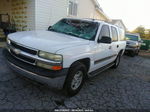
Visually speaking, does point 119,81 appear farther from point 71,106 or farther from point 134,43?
point 134,43

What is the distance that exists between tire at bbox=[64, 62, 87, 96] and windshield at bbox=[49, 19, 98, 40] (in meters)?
0.93

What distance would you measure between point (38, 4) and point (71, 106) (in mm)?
6162

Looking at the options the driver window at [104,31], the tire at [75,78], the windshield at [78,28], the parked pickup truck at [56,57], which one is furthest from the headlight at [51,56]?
the driver window at [104,31]

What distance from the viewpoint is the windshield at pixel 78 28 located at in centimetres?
350

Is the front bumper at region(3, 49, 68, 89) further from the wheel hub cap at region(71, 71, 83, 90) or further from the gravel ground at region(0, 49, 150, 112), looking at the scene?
the wheel hub cap at region(71, 71, 83, 90)

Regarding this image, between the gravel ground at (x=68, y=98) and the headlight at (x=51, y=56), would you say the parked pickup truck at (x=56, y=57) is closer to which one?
the headlight at (x=51, y=56)

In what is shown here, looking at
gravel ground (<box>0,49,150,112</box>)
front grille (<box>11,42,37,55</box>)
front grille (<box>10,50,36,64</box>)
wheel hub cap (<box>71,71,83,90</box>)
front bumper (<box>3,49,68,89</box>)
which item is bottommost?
gravel ground (<box>0,49,150,112</box>)

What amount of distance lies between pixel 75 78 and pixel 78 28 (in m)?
1.57

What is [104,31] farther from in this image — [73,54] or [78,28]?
[73,54]

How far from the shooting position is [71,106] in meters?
2.73

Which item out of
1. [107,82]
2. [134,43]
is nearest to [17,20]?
[107,82]

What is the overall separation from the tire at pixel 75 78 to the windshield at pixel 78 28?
93 cm

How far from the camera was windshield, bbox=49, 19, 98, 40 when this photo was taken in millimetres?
3503

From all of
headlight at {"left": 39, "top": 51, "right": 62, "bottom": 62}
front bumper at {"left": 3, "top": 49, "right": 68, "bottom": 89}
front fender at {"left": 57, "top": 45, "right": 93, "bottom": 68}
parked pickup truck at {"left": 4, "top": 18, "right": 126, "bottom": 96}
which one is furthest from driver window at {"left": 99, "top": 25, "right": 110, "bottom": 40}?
front bumper at {"left": 3, "top": 49, "right": 68, "bottom": 89}
